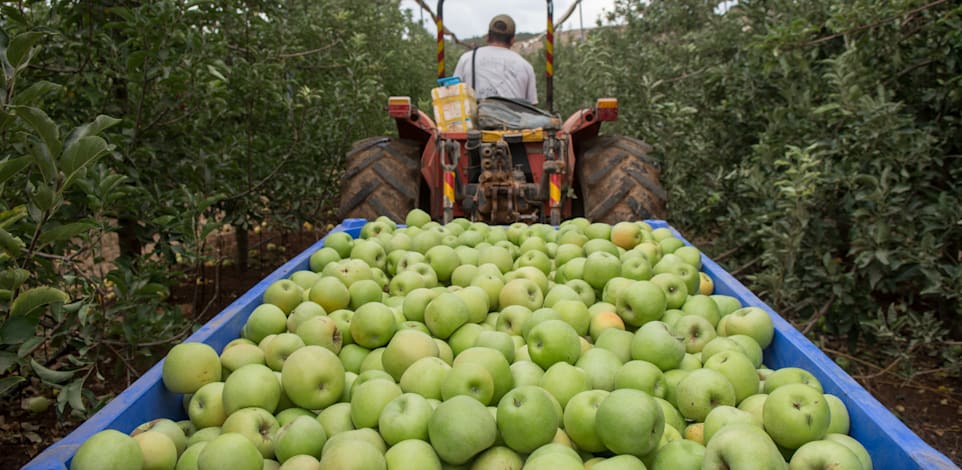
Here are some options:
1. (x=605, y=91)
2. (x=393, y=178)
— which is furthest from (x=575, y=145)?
(x=605, y=91)

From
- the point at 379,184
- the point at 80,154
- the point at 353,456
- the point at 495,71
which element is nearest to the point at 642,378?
the point at 353,456

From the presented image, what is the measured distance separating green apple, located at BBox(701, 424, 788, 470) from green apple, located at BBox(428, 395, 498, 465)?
0.52m

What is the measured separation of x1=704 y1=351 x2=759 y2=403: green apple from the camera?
74.7 inches

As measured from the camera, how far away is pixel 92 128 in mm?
1682

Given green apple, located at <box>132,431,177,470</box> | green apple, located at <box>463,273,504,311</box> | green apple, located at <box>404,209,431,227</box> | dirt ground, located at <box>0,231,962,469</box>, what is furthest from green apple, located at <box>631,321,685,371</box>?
dirt ground, located at <box>0,231,962,469</box>

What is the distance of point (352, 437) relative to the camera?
5.17 ft

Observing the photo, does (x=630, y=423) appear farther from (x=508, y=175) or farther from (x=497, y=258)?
(x=508, y=175)

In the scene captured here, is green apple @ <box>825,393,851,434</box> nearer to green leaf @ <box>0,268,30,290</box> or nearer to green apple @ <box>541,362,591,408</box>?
green apple @ <box>541,362,591,408</box>

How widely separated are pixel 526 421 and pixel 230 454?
0.70m

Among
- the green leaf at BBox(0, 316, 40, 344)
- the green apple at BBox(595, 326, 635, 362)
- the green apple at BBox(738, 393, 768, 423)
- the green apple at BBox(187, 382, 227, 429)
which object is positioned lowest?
the green apple at BBox(738, 393, 768, 423)

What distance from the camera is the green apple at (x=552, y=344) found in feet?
6.82

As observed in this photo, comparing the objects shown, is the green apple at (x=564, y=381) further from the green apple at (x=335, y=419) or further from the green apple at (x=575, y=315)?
the green apple at (x=335, y=419)

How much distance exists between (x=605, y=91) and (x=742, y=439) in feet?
25.1

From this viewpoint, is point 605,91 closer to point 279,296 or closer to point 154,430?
point 279,296
